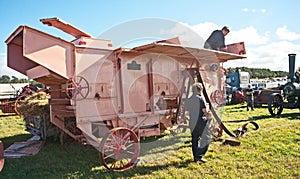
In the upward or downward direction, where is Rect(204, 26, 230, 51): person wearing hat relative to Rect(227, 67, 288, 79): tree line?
downward

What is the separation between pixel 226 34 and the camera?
7.46 meters

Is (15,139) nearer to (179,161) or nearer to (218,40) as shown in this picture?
(179,161)

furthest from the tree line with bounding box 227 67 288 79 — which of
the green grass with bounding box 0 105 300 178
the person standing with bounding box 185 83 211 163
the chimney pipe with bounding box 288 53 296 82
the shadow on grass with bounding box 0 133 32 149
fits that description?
the person standing with bounding box 185 83 211 163

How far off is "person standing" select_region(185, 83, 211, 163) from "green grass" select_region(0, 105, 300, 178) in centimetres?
26

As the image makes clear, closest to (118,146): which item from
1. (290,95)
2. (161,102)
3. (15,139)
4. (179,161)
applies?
(179,161)

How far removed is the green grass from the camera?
176 inches

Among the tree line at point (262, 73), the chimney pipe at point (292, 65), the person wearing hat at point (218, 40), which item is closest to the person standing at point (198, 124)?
the person wearing hat at point (218, 40)

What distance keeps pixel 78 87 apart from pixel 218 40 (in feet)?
15.2

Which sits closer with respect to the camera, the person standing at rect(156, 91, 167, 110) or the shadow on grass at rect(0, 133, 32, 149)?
the person standing at rect(156, 91, 167, 110)

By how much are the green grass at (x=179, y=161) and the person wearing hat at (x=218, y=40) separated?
2809 millimetres

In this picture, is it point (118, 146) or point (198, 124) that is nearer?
point (118, 146)

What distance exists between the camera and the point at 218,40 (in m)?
7.40

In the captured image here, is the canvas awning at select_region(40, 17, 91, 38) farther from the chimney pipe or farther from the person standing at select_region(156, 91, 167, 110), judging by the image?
the chimney pipe

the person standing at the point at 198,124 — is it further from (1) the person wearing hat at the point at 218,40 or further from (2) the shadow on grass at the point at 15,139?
(2) the shadow on grass at the point at 15,139
